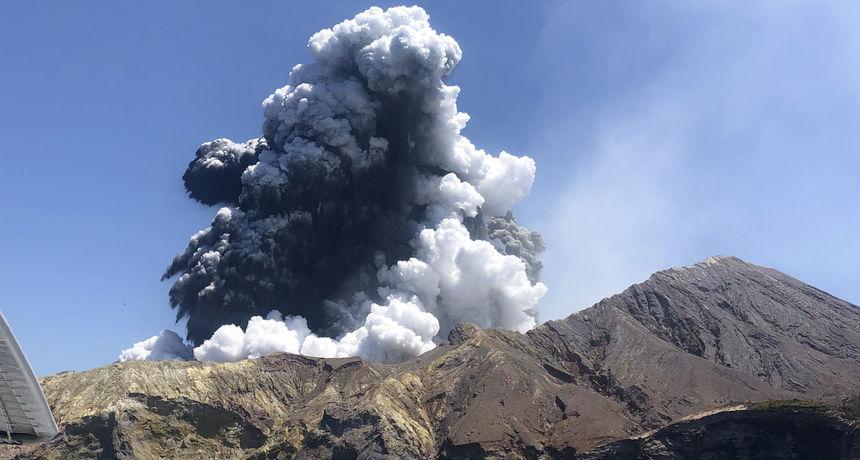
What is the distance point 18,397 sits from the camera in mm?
22188

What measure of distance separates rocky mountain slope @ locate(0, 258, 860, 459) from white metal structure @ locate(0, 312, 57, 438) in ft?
260

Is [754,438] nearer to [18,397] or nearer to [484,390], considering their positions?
[484,390]

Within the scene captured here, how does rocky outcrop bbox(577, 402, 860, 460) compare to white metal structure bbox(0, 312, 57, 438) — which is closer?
white metal structure bbox(0, 312, 57, 438)

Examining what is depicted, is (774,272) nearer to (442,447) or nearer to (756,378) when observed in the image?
(756,378)

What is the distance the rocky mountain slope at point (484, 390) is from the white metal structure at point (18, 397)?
260 feet

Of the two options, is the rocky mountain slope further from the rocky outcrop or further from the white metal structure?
the white metal structure

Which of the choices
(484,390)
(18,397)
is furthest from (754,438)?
(18,397)

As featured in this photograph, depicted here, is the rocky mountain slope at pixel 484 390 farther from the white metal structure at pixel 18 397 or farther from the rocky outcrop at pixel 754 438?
the white metal structure at pixel 18 397

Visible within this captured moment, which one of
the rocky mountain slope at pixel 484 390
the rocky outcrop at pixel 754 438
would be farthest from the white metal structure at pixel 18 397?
the rocky outcrop at pixel 754 438

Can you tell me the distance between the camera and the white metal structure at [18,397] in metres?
20.7

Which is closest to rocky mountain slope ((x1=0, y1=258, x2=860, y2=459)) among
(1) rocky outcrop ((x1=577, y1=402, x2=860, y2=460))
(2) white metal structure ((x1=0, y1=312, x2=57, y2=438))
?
(1) rocky outcrop ((x1=577, y1=402, x2=860, y2=460))

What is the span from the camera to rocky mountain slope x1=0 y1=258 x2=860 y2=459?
10138 centimetres

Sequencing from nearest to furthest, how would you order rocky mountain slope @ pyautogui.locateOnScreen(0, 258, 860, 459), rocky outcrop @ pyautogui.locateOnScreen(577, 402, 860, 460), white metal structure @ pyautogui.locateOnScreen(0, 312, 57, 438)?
white metal structure @ pyautogui.locateOnScreen(0, 312, 57, 438) → rocky outcrop @ pyautogui.locateOnScreen(577, 402, 860, 460) → rocky mountain slope @ pyautogui.locateOnScreen(0, 258, 860, 459)

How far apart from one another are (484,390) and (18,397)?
305 ft
